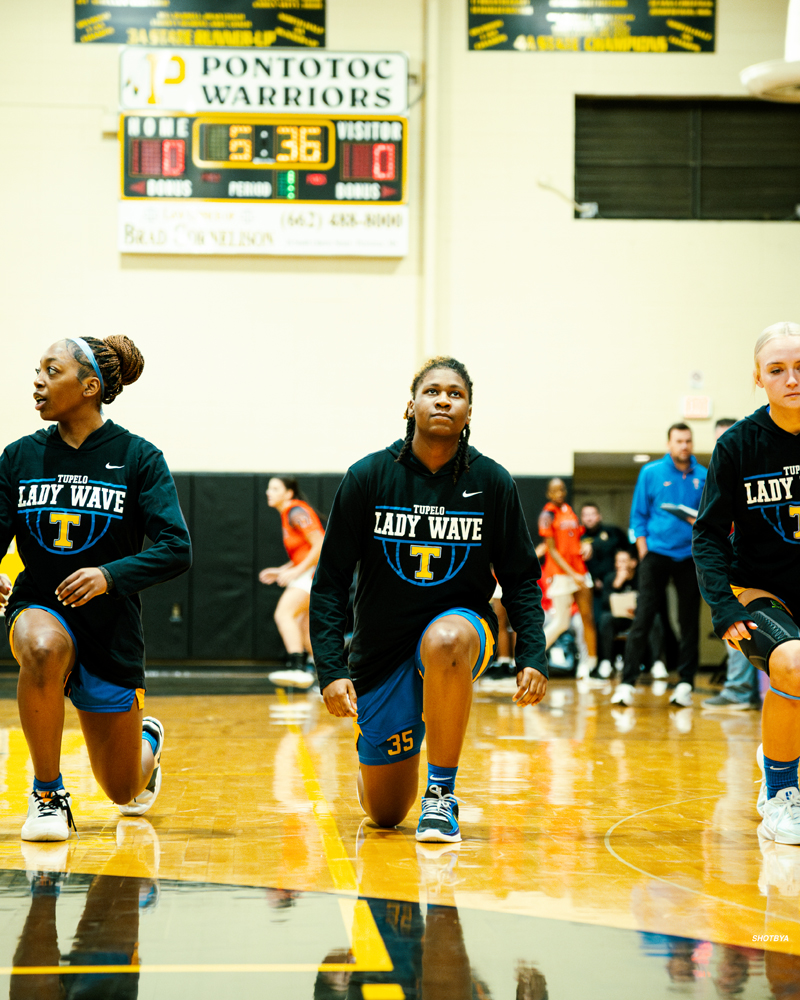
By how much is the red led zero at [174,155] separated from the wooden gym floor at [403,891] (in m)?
6.90

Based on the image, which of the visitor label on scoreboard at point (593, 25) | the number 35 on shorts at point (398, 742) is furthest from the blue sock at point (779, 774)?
the visitor label on scoreboard at point (593, 25)

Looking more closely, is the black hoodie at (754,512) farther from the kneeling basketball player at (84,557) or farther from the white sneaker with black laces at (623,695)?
the white sneaker with black laces at (623,695)

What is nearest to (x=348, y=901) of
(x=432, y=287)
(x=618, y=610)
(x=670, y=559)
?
→ (x=670, y=559)

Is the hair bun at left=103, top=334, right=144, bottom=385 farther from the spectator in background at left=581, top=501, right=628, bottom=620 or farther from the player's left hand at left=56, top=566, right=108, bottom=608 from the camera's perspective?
the spectator in background at left=581, top=501, right=628, bottom=620

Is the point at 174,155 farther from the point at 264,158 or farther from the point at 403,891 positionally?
the point at 403,891

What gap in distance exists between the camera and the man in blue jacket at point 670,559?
7492mm

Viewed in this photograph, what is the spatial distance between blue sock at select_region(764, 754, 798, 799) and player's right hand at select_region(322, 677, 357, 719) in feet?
4.43

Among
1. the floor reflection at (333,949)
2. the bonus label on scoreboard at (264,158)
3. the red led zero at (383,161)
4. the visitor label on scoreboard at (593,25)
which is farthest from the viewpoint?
the visitor label on scoreboard at (593,25)

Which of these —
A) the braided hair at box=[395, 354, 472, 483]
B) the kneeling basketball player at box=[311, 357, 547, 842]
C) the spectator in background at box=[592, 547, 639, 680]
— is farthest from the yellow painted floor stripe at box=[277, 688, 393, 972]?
the spectator in background at box=[592, 547, 639, 680]

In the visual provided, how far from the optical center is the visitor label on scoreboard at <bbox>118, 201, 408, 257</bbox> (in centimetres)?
1052

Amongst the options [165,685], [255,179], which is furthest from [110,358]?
[255,179]

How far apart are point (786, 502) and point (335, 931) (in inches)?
80.1

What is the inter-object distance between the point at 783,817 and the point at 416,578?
1.37 metres

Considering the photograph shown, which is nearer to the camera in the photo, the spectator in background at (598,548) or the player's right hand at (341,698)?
the player's right hand at (341,698)
